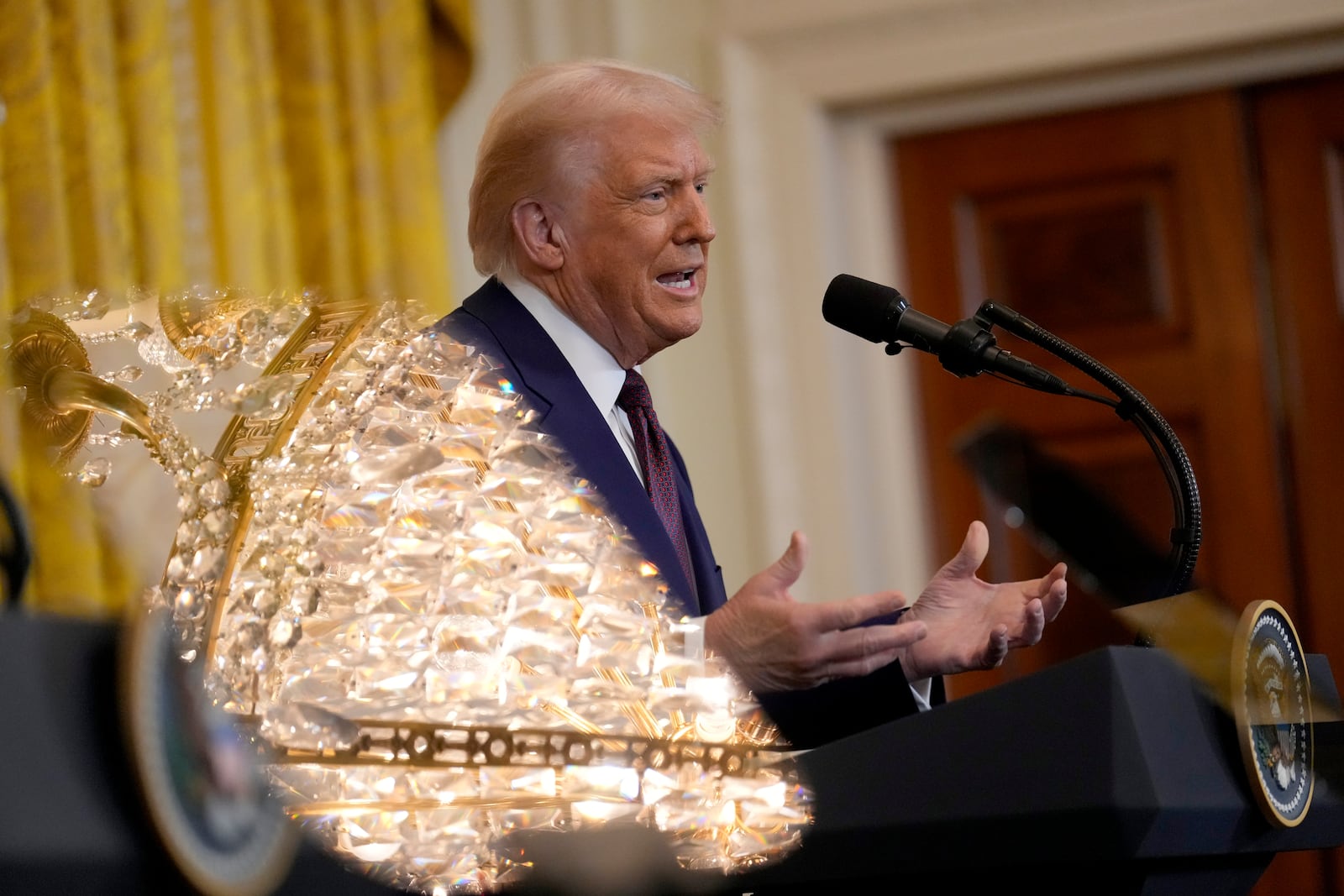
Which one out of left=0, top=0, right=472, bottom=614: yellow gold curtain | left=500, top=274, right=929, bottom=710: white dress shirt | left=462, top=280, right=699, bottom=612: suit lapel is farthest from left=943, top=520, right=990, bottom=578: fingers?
left=0, top=0, right=472, bottom=614: yellow gold curtain

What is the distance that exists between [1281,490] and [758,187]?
146cm

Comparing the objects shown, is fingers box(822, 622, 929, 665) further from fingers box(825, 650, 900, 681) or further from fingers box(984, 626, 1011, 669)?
fingers box(984, 626, 1011, 669)

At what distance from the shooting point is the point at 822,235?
3652 millimetres

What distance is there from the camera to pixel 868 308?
1.30m

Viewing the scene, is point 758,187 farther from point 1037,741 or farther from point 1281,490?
point 1037,741

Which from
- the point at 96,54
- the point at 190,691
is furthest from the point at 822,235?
the point at 190,691

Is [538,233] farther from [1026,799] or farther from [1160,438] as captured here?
[1026,799]

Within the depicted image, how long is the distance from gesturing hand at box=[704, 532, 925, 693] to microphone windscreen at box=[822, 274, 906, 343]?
1.30 feet

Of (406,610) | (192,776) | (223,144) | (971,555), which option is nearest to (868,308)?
(971,555)

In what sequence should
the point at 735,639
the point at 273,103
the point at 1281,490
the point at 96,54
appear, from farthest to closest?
A: 1. the point at 1281,490
2. the point at 273,103
3. the point at 96,54
4. the point at 735,639

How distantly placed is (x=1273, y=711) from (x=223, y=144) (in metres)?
2.25

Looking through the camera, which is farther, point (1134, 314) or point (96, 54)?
point (1134, 314)

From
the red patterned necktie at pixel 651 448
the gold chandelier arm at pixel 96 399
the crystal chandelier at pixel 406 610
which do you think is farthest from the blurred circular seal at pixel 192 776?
the red patterned necktie at pixel 651 448

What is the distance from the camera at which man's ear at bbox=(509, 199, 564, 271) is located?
→ 1713 millimetres
